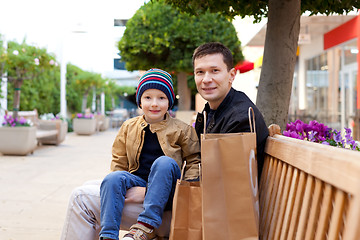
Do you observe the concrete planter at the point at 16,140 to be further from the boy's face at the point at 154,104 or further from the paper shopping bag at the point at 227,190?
the paper shopping bag at the point at 227,190

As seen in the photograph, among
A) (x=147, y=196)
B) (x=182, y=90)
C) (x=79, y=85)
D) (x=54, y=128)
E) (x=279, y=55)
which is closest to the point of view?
(x=147, y=196)

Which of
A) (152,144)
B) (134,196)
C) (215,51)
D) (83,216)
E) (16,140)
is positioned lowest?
(16,140)

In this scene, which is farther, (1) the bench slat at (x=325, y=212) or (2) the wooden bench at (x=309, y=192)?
(1) the bench slat at (x=325, y=212)

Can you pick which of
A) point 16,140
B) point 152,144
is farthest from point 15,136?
point 152,144

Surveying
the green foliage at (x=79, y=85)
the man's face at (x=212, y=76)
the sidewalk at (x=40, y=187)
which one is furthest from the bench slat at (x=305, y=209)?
the green foliage at (x=79, y=85)

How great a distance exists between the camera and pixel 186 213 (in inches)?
64.8

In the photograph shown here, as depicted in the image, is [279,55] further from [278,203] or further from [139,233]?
[139,233]

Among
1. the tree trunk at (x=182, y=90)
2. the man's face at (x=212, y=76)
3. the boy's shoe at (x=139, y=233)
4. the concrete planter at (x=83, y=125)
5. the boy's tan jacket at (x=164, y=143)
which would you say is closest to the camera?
the boy's shoe at (x=139, y=233)

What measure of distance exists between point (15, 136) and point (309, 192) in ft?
28.4

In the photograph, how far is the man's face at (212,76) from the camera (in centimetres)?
209

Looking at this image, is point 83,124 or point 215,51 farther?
point 83,124

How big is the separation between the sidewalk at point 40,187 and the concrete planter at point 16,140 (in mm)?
186

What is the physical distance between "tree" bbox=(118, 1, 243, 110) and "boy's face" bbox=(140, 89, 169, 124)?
20.9ft

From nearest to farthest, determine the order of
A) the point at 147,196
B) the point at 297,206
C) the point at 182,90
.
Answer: the point at 297,206
the point at 147,196
the point at 182,90
